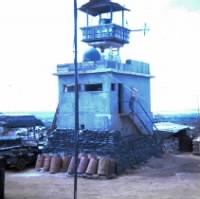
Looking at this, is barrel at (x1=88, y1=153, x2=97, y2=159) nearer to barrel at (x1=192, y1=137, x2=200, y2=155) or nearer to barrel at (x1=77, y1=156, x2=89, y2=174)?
barrel at (x1=77, y1=156, x2=89, y2=174)

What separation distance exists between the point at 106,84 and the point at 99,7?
5933 millimetres

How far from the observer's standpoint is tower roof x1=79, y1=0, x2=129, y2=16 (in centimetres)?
2602

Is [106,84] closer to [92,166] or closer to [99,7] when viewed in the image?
[92,166]

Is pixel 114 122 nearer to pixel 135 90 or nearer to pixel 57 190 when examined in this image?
pixel 135 90

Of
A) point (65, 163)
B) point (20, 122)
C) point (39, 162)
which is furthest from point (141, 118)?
point (20, 122)

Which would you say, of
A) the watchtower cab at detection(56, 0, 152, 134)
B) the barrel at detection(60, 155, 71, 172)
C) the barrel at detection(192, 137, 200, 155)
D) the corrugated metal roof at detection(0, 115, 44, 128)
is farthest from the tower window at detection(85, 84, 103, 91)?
the corrugated metal roof at detection(0, 115, 44, 128)

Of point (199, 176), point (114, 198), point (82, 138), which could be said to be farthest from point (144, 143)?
point (114, 198)

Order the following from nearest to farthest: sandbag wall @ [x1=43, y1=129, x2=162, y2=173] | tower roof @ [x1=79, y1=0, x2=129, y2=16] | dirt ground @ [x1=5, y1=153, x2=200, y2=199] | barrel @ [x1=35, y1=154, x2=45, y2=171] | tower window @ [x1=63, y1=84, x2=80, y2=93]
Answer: dirt ground @ [x1=5, y1=153, x2=200, y2=199], sandbag wall @ [x1=43, y1=129, x2=162, y2=173], barrel @ [x1=35, y1=154, x2=45, y2=171], tower window @ [x1=63, y1=84, x2=80, y2=93], tower roof @ [x1=79, y1=0, x2=129, y2=16]

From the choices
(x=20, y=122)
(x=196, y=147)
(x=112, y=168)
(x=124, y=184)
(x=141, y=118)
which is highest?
(x=141, y=118)

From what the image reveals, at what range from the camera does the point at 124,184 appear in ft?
60.4

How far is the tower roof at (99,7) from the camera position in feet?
85.4

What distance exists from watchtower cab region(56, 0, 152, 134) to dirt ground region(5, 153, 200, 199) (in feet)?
10.8

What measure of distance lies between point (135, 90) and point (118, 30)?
12.8 ft

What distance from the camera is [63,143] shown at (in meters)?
23.6
